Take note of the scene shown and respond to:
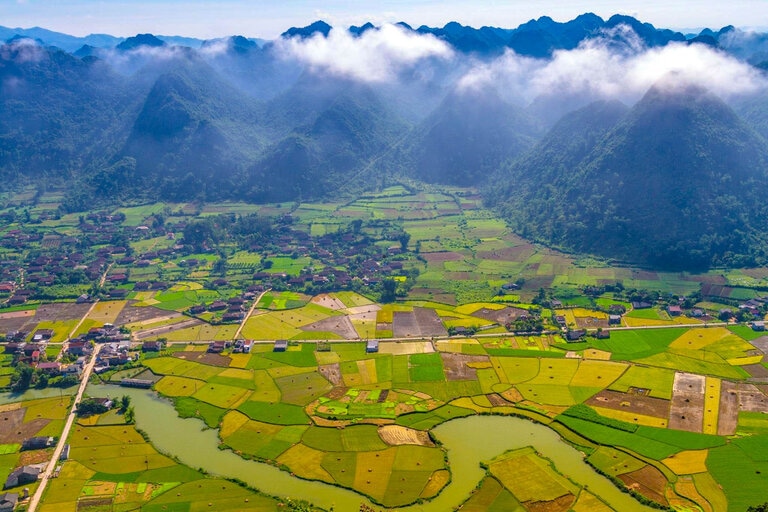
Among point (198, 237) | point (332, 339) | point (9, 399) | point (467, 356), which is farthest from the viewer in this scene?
point (198, 237)

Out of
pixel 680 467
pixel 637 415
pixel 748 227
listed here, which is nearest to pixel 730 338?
pixel 637 415

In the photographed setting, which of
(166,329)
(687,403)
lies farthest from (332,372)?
(687,403)

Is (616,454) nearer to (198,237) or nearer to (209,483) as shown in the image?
(209,483)

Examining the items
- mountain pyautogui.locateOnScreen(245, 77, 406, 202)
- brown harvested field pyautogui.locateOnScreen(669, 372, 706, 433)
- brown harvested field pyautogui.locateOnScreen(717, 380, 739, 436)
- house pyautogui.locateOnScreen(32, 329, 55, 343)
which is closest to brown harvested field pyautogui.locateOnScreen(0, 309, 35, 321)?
house pyautogui.locateOnScreen(32, 329, 55, 343)

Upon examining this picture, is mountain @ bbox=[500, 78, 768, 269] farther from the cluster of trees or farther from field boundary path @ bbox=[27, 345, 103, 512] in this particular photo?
the cluster of trees

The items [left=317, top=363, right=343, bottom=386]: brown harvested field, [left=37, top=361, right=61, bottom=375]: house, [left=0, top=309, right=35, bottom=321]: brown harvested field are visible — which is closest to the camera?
[left=317, top=363, right=343, bottom=386]: brown harvested field

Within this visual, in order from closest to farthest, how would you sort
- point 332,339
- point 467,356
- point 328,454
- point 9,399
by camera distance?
point 328,454
point 9,399
point 467,356
point 332,339
